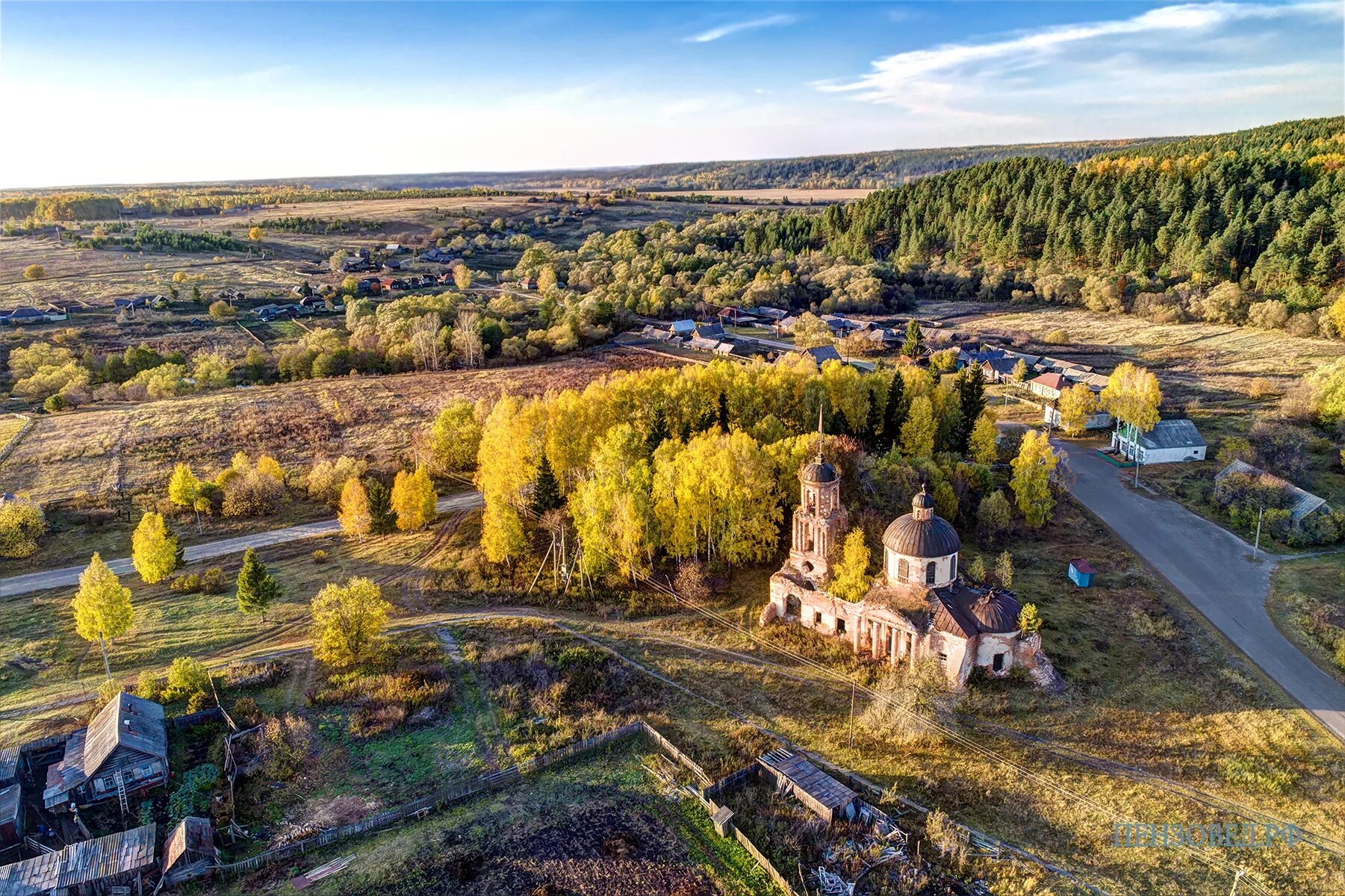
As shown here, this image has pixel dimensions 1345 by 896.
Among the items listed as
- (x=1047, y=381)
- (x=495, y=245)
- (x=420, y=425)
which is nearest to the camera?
(x=420, y=425)

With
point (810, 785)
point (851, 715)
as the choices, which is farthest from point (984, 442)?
point (810, 785)

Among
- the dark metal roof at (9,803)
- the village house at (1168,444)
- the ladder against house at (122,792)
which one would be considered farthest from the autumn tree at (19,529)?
the village house at (1168,444)

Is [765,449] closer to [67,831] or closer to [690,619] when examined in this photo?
[690,619]

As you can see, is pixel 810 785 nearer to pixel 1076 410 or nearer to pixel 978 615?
pixel 978 615

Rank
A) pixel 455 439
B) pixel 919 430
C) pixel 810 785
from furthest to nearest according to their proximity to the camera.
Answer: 1. pixel 455 439
2. pixel 919 430
3. pixel 810 785

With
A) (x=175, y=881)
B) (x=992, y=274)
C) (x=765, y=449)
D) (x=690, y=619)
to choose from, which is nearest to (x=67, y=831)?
(x=175, y=881)

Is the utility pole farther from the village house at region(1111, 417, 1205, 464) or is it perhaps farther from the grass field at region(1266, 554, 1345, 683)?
the village house at region(1111, 417, 1205, 464)

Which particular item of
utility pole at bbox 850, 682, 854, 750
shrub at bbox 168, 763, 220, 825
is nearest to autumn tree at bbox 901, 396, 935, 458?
utility pole at bbox 850, 682, 854, 750
